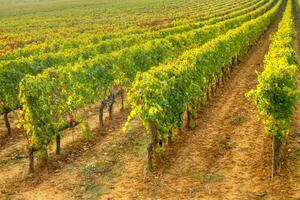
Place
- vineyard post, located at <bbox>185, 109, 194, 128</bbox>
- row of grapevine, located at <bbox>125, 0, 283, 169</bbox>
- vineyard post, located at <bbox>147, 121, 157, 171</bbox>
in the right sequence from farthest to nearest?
vineyard post, located at <bbox>185, 109, 194, 128</bbox>
vineyard post, located at <bbox>147, 121, 157, 171</bbox>
row of grapevine, located at <bbox>125, 0, 283, 169</bbox>

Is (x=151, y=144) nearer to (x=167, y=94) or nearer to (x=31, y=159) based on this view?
(x=167, y=94)

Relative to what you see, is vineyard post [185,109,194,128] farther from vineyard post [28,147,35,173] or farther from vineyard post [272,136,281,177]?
vineyard post [28,147,35,173]

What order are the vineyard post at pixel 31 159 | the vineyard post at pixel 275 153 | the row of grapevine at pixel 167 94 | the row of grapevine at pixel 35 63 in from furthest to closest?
the row of grapevine at pixel 35 63 → the vineyard post at pixel 31 159 → the row of grapevine at pixel 167 94 → the vineyard post at pixel 275 153

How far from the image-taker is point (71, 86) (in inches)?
853

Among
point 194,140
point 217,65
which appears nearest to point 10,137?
point 194,140

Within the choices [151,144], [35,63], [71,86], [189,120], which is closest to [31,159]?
[151,144]

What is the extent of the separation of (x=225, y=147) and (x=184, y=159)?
7.22 ft

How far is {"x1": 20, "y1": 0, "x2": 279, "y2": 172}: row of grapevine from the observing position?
17609 millimetres

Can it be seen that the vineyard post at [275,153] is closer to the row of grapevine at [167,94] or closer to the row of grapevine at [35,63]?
the row of grapevine at [167,94]

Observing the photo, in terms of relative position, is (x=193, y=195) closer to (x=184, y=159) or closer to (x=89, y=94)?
(x=184, y=159)

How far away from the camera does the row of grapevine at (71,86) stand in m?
17.6

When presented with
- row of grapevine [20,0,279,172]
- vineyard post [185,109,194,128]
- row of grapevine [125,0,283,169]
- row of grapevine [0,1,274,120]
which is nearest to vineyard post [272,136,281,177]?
row of grapevine [125,0,283,169]

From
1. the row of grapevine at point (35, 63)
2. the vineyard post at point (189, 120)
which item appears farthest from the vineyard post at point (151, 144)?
the row of grapevine at point (35, 63)

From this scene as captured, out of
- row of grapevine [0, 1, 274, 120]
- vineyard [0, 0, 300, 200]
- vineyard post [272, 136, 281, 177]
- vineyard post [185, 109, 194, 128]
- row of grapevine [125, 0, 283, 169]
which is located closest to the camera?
vineyard [0, 0, 300, 200]
